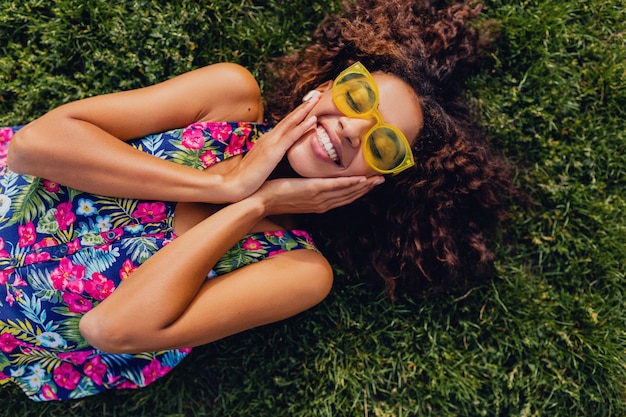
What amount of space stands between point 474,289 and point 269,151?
1794mm

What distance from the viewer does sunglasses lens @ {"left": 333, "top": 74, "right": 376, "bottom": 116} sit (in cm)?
263

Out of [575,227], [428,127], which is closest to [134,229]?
[428,127]

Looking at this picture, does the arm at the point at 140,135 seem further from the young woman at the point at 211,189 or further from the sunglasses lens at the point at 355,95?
the sunglasses lens at the point at 355,95

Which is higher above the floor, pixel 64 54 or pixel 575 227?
pixel 64 54

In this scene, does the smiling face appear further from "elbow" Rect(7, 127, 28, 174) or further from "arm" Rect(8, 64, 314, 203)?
"elbow" Rect(7, 127, 28, 174)

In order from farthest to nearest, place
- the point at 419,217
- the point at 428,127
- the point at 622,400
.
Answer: the point at 622,400, the point at 419,217, the point at 428,127

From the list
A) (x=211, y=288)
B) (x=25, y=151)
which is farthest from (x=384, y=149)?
(x=25, y=151)

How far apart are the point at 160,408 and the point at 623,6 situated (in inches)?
162

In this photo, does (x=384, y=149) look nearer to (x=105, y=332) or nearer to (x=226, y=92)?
(x=226, y=92)

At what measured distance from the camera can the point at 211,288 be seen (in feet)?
9.41

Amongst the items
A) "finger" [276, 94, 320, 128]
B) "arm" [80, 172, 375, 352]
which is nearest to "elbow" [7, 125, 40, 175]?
"arm" [80, 172, 375, 352]

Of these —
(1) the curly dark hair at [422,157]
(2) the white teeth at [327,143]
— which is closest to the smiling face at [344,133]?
(2) the white teeth at [327,143]

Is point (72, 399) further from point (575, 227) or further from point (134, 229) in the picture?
point (575, 227)

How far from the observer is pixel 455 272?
350cm
